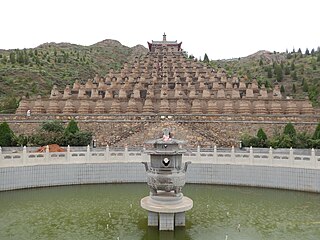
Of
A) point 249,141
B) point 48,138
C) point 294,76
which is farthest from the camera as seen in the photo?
point 294,76

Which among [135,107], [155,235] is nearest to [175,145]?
[155,235]

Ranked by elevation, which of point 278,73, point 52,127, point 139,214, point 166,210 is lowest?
point 139,214

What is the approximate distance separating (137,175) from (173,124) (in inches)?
490

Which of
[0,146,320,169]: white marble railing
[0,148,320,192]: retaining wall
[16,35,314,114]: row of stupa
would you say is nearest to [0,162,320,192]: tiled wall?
[0,148,320,192]: retaining wall

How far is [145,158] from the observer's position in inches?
941

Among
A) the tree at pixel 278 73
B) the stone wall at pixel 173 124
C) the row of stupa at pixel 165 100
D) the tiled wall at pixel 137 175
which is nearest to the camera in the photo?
the tiled wall at pixel 137 175

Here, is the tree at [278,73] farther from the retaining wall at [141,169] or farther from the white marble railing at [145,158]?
the retaining wall at [141,169]

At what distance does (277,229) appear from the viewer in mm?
16141

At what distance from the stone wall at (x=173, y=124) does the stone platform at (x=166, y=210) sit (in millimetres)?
17852

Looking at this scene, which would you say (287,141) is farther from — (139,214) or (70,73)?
(70,73)

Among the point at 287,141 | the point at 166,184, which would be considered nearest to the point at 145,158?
the point at 166,184

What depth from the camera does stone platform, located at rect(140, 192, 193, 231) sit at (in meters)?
15.6

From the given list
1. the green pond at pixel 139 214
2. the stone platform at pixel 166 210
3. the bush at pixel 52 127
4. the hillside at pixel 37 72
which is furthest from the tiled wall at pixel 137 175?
the hillside at pixel 37 72

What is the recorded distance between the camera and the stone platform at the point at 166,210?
15.6m
